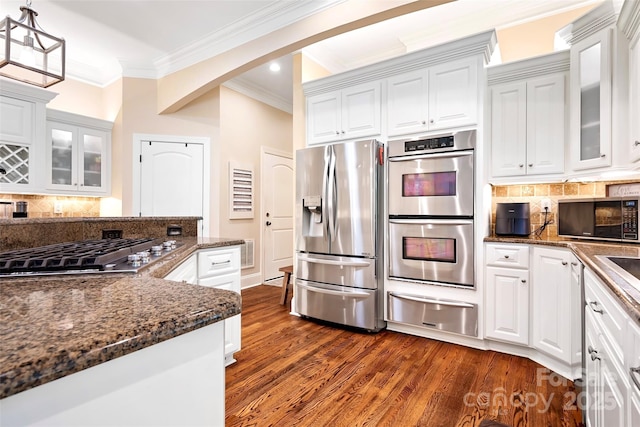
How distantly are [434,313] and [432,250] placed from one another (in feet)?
1.73

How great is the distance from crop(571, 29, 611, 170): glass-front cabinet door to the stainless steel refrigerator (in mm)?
1443

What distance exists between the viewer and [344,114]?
320 cm

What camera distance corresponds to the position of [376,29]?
3.30 meters

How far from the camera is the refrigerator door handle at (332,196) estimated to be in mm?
3059

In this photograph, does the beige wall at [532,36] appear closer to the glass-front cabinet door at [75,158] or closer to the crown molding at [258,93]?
the crown molding at [258,93]

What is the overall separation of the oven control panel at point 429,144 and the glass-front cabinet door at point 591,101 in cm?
83

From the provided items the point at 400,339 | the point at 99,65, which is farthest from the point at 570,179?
the point at 99,65

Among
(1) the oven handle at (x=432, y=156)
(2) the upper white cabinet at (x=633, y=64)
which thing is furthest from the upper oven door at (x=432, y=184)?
(2) the upper white cabinet at (x=633, y=64)

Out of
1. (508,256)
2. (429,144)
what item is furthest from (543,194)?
(429,144)

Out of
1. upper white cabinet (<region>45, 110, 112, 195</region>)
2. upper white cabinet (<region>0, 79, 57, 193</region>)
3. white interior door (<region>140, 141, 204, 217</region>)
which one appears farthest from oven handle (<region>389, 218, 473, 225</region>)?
upper white cabinet (<region>0, 79, 57, 193</region>)

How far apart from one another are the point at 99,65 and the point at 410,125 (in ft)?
12.8

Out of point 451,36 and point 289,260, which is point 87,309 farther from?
point 289,260

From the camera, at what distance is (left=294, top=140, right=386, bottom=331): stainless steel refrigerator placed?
290 centimetres

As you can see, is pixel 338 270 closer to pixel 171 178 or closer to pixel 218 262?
pixel 218 262
